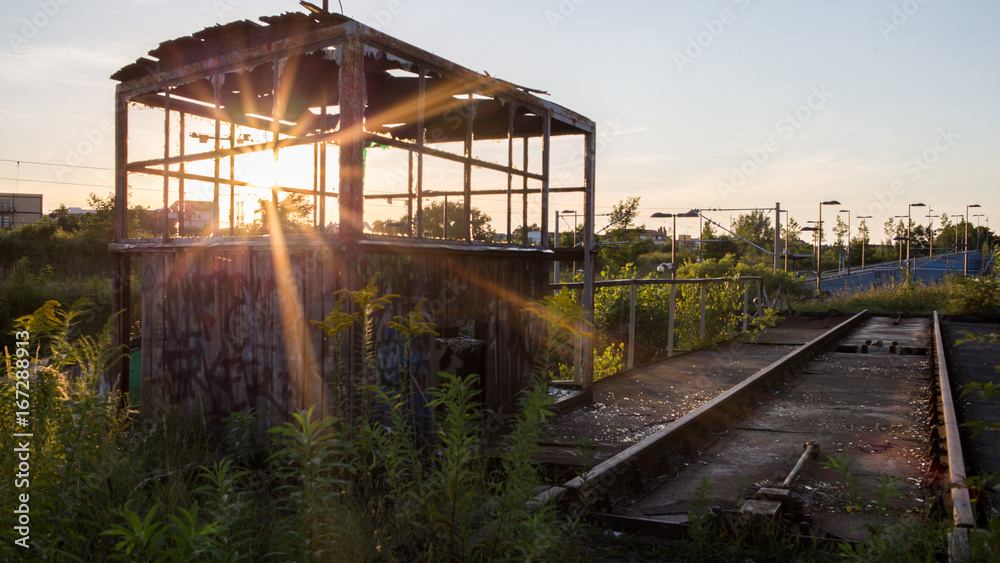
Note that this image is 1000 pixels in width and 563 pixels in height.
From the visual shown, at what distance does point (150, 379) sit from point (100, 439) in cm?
402

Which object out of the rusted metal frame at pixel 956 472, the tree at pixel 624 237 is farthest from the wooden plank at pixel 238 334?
the tree at pixel 624 237

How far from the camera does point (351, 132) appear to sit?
228 inches

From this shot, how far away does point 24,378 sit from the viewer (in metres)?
3.84

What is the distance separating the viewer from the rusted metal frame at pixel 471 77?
6.11m

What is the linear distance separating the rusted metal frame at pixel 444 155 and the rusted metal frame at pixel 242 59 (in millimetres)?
908

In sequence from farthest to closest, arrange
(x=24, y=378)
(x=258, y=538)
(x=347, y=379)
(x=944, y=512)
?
(x=347, y=379) → (x=944, y=512) → (x=24, y=378) → (x=258, y=538)

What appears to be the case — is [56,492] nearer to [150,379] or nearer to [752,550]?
[752,550]

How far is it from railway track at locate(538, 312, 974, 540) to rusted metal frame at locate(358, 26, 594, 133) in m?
3.73

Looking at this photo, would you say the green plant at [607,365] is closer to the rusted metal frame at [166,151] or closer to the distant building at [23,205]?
the rusted metal frame at [166,151]

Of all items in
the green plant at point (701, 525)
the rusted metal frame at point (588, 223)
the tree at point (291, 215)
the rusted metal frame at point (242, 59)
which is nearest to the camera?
the green plant at point (701, 525)

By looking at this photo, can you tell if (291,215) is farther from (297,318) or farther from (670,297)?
(297,318)

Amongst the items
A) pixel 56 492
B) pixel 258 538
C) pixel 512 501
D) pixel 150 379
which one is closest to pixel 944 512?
pixel 512 501

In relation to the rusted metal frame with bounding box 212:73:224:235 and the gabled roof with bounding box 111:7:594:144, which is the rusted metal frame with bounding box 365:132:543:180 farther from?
the rusted metal frame with bounding box 212:73:224:235

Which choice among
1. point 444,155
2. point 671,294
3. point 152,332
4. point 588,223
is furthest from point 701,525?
point 671,294
